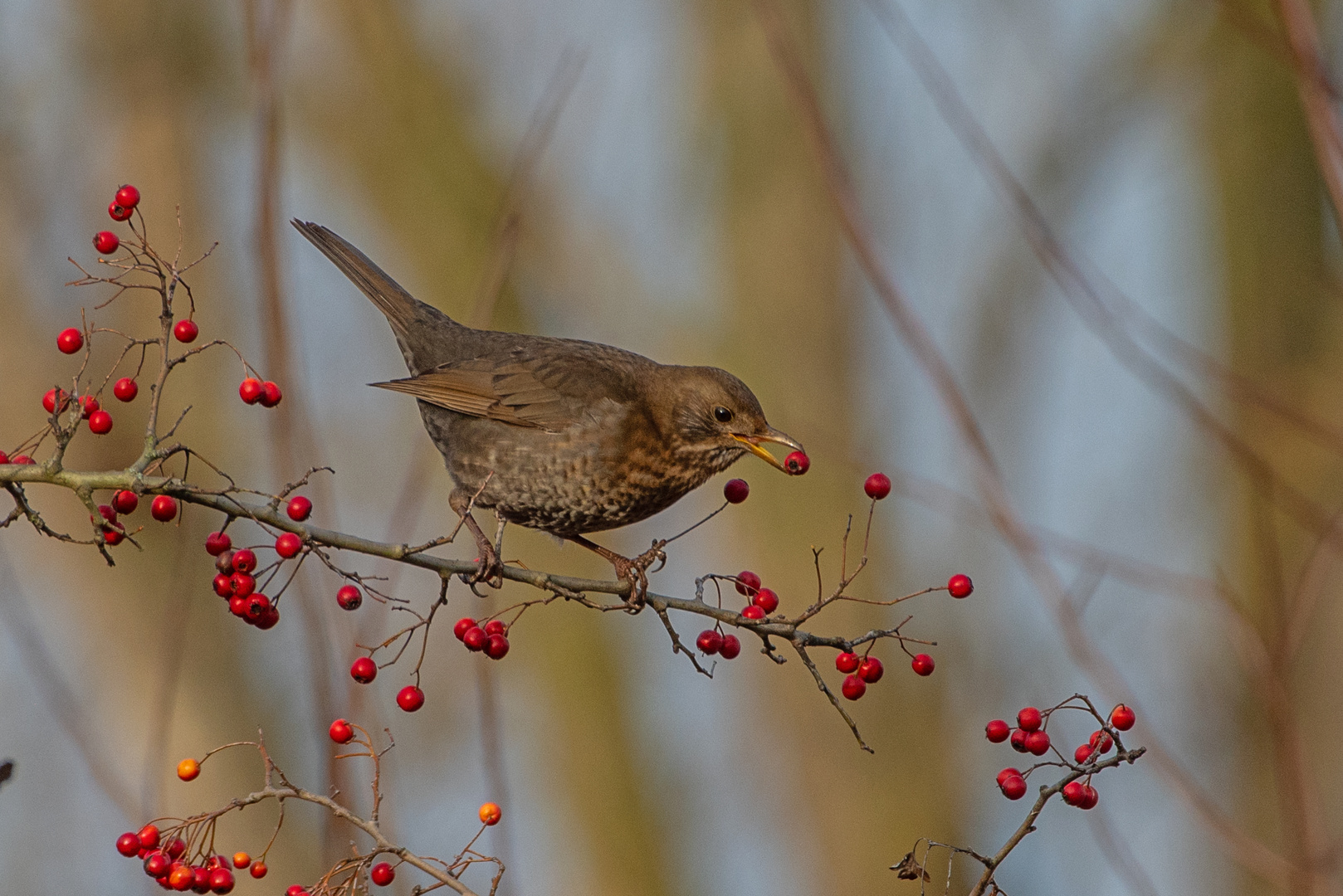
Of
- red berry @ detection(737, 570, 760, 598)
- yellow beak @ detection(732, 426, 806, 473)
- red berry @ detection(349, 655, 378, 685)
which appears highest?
yellow beak @ detection(732, 426, 806, 473)

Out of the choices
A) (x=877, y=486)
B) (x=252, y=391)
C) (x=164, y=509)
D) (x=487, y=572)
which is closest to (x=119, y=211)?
(x=252, y=391)

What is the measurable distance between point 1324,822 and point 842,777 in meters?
2.51

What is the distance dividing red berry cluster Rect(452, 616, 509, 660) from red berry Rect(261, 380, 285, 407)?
592 millimetres

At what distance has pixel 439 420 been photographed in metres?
4.59

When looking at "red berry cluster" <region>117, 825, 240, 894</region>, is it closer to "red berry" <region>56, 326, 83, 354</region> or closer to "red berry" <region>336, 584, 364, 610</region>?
"red berry" <region>336, 584, 364, 610</region>

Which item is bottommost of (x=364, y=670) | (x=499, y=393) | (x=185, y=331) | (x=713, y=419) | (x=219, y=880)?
(x=219, y=880)

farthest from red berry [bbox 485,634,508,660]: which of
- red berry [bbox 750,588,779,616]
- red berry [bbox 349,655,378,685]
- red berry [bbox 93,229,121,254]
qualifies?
red berry [bbox 93,229,121,254]

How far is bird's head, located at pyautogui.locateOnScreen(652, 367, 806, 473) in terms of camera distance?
4145mm

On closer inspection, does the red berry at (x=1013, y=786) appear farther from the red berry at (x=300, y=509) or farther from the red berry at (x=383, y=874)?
the red berry at (x=300, y=509)

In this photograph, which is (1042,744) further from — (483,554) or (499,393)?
(499,393)

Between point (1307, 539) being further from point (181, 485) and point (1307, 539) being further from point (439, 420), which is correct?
point (181, 485)

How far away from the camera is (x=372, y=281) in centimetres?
490

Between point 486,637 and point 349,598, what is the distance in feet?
0.98

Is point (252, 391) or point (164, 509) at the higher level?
point (252, 391)
